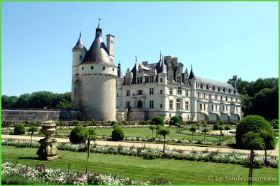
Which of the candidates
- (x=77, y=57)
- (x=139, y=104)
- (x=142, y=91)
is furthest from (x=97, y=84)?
(x=139, y=104)

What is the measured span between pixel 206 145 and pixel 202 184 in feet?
34.9

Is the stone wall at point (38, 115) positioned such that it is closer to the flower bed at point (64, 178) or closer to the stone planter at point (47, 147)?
the stone planter at point (47, 147)

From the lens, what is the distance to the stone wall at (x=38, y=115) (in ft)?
115

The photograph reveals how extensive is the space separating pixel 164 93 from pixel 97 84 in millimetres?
13724

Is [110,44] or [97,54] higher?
[110,44]

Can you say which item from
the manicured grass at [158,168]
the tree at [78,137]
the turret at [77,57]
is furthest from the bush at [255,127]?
the turret at [77,57]

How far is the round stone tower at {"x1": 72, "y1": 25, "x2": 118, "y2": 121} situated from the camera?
41.9 metres

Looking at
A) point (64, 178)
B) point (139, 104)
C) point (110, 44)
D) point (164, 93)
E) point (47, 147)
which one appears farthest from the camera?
point (139, 104)

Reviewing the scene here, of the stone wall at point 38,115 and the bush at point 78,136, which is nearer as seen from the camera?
the bush at point 78,136

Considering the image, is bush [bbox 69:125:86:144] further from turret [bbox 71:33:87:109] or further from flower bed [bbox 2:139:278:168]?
turret [bbox 71:33:87:109]

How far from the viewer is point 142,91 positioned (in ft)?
180

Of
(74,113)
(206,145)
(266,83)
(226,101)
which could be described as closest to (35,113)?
(74,113)

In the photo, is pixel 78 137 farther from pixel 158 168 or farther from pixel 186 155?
pixel 158 168

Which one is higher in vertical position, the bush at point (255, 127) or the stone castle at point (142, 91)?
the stone castle at point (142, 91)
